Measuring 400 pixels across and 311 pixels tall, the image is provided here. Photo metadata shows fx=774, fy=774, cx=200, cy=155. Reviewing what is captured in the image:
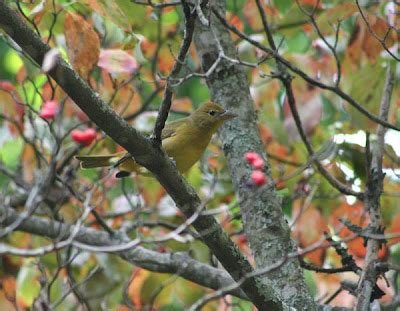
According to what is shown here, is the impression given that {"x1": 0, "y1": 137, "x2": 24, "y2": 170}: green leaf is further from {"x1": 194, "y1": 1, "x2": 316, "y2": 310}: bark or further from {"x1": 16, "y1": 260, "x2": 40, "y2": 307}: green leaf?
{"x1": 194, "y1": 1, "x2": 316, "y2": 310}: bark

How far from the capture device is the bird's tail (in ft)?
16.6

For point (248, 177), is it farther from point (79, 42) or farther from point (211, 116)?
point (79, 42)

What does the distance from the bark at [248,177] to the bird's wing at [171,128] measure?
632 mm

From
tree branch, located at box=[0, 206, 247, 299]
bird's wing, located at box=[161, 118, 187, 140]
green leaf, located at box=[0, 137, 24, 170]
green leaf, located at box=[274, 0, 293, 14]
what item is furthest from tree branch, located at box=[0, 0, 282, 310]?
green leaf, located at box=[0, 137, 24, 170]

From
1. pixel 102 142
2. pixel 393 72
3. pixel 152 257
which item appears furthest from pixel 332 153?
pixel 102 142

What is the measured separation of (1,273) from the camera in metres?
5.98

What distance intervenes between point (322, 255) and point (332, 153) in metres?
0.95

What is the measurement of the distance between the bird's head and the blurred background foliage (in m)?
0.26

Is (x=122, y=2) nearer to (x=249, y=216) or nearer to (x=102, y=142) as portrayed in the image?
(x=249, y=216)

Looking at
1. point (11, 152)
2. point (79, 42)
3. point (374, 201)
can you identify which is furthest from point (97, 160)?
point (374, 201)

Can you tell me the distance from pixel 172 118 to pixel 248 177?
3.95ft

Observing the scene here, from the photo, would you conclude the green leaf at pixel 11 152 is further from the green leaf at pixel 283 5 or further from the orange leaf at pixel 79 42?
the green leaf at pixel 283 5

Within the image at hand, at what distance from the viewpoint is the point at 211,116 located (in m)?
4.76

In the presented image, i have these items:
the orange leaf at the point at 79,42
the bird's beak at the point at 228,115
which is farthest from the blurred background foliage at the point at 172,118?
the bird's beak at the point at 228,115
